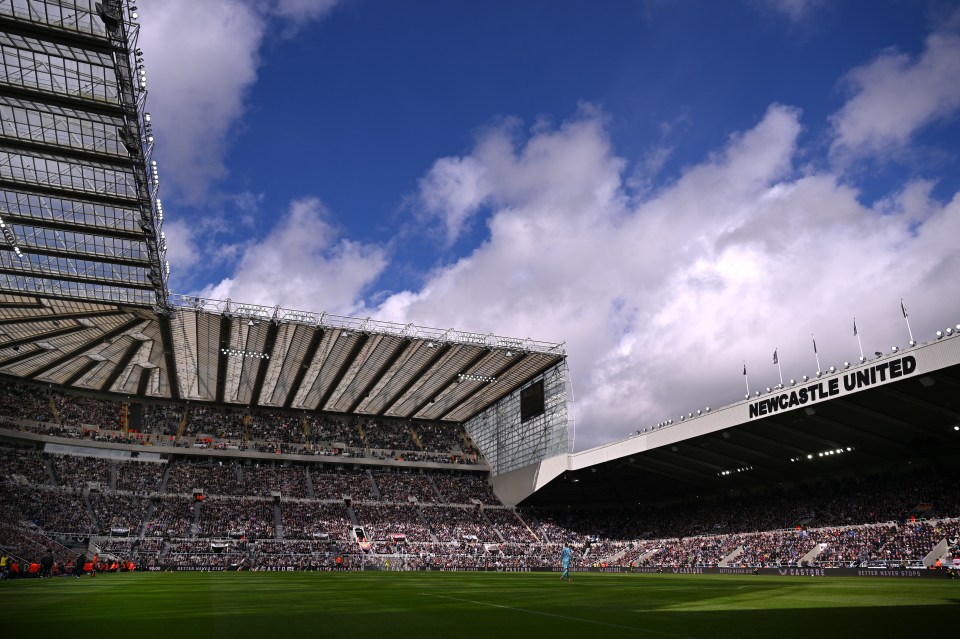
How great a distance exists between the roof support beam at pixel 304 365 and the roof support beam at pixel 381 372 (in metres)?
6.57

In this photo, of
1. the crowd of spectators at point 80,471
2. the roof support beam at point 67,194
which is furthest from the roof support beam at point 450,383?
the crowd of spectators at point 80,471

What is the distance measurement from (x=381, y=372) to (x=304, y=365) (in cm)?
722

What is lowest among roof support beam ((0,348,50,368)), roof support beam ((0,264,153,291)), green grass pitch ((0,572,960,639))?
green grass pitch ((0,572,960,639))

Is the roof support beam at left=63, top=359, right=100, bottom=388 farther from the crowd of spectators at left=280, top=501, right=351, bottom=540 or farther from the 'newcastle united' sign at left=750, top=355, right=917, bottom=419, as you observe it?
the 'newcastle united' sign at left=750, top=355, right=917, bottom=419

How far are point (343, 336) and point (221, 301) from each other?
9.79 metres

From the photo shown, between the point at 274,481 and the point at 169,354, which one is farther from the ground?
the point at 169,354

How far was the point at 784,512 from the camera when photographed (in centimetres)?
4878

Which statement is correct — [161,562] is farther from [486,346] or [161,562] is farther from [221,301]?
[486,346]

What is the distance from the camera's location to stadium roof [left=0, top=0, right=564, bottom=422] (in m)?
25.3

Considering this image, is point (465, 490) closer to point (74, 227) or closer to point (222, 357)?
point (222, 357)

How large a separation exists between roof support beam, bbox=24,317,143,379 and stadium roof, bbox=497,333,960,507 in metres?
37.9

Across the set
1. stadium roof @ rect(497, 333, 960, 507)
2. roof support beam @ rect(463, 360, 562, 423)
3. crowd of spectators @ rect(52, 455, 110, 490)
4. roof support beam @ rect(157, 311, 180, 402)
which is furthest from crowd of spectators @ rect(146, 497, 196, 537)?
stadium roof @ rect(497, 333, 960, 507)

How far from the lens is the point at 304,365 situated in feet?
191

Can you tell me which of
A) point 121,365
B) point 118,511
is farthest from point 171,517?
point 121,365
